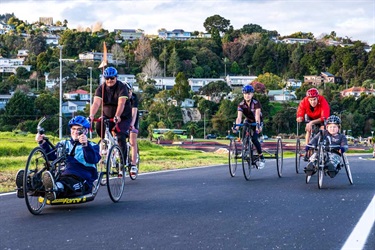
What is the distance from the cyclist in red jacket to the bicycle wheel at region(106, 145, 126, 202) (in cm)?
441

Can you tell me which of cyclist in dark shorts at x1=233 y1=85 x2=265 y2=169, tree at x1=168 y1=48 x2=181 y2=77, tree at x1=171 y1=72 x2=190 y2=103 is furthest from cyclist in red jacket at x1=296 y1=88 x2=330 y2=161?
tree at x1=168 y1=48 x2=181 y2=77

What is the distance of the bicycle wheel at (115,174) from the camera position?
30.7ft

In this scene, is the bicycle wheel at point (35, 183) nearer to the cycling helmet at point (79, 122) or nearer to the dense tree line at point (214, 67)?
the cycling helmet at point (79, 122)

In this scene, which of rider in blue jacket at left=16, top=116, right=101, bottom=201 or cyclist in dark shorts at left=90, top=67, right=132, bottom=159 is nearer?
rider in blue jacket at left=16, top=116, right=101, bottom=201

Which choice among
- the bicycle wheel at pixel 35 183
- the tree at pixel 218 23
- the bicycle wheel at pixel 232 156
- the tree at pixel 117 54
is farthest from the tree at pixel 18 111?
the tree at pixel 218 23

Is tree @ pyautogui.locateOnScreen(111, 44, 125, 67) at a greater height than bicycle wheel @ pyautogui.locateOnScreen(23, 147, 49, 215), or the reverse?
tree @ pyautogui.locateOnScreen(111, 44, 125, 67)

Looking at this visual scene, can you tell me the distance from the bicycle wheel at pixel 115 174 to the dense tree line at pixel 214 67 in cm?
6761

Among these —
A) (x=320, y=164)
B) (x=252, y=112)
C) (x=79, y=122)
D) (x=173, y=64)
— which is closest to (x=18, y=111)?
(x=252, y=112)

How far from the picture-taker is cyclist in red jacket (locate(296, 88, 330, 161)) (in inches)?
528

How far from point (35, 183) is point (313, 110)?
6902 mm

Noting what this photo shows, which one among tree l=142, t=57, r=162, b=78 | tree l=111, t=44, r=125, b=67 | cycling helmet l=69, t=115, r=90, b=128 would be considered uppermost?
tree l=111, t=44, r=125, b=67

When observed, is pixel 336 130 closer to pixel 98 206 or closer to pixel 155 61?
pixel 98 206

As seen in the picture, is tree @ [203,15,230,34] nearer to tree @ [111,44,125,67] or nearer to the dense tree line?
the dense tree line

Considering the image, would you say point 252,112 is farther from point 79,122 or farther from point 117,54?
point 117,54
